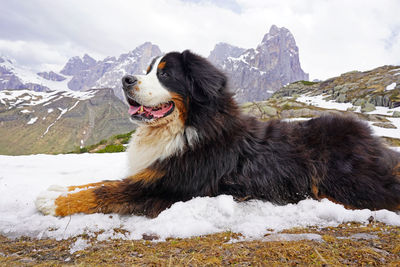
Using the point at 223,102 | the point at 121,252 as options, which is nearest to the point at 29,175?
the point at 121,252

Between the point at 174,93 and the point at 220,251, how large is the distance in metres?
2.39

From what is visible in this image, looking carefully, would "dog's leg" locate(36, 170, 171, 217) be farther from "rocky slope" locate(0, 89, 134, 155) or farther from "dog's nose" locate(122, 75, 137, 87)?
"rocky slope" locate(0, 89, 134, 155)

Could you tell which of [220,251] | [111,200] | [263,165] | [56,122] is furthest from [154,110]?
[56,122]

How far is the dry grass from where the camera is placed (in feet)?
4.99

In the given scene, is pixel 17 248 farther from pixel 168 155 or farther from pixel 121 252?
pixel 168 155

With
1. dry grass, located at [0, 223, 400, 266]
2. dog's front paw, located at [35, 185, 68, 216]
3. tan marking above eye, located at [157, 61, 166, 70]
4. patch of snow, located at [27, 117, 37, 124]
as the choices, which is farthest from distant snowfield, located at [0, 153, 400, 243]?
patch of snow, located at [27, 117, 37, 124]

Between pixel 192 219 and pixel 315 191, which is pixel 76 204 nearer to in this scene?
pixel 192 219

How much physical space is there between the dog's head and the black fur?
0.06 feet

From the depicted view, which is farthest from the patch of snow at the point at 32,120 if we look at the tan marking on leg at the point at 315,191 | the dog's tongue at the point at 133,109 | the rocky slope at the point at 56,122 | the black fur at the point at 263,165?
the tan marking on leg at the point at 315,191

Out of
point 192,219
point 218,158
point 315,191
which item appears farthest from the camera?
point 218,158

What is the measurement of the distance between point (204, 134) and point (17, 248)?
2.40m

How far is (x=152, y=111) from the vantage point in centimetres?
354

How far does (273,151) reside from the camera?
132 inches

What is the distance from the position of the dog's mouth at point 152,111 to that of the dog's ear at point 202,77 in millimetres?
434
